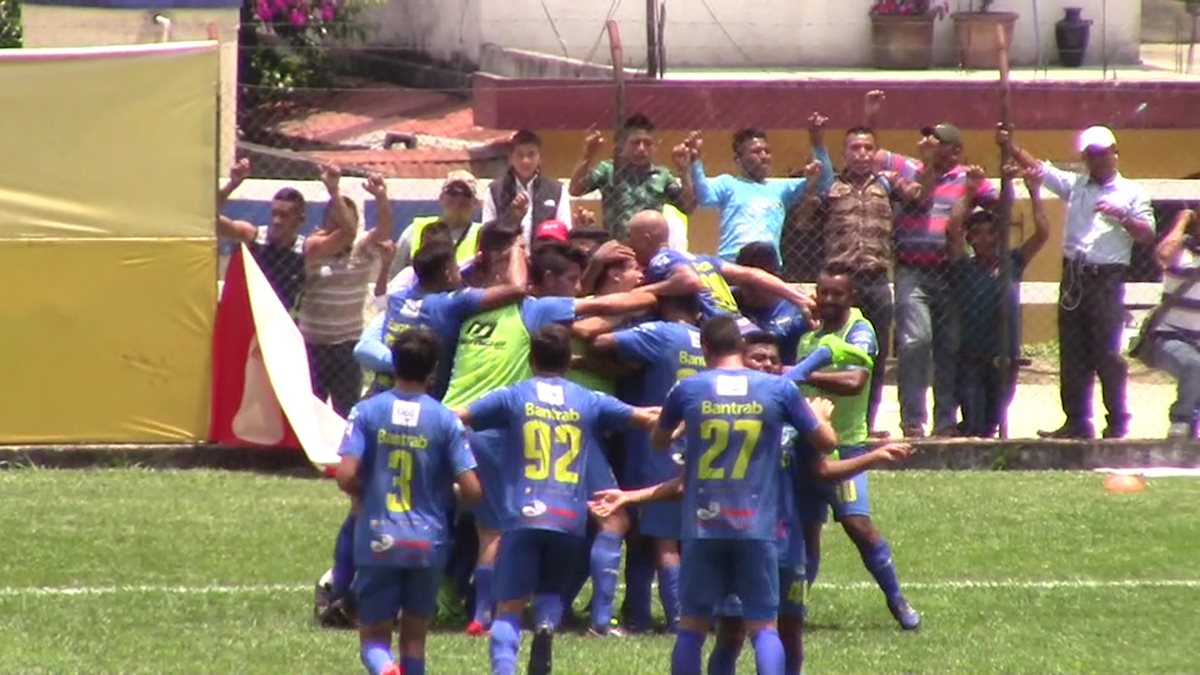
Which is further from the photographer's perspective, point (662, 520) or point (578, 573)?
point (662, 520)

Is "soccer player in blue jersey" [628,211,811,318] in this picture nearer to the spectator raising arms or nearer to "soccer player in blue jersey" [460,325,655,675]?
"soccer player in blue jersey" [460,325,655,675]

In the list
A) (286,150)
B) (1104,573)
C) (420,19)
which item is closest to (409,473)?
(1104,573)

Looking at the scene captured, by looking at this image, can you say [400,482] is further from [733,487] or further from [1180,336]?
[1180,336]

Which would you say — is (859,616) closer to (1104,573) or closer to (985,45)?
(1104,573)

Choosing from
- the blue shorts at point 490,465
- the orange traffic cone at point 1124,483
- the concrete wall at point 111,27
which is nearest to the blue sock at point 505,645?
the blue shorts at point 490,465

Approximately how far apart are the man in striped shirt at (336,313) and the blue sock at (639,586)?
12.9 ft

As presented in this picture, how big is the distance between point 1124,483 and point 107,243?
6.51 metres

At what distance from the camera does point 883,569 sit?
11453mm

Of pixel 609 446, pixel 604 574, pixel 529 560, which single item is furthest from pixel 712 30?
pixel 529 560

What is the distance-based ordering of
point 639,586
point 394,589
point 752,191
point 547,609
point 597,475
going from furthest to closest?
point 752,191, point 639,586, point 597,475, point 547,609, point 394,589

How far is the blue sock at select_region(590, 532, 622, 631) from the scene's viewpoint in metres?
11.1

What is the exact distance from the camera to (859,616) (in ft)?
39.1

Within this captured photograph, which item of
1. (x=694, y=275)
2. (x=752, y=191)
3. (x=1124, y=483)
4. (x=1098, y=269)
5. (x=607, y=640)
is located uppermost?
(x=694, y=275)

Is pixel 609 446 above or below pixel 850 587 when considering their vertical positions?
above
